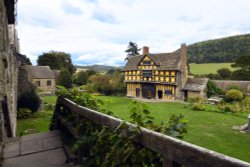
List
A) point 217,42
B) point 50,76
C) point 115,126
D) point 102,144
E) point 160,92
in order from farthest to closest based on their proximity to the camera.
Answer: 1. point 217,42
2. point 50,76
3. point 160,92
4. point 102,144
5. point 115,126

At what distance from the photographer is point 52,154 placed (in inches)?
155

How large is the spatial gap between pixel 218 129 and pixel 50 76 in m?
37.8

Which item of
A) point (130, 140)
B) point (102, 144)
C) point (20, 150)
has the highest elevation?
point (130, 140)

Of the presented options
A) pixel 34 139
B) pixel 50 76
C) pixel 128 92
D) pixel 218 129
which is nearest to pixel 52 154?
pixel 34 139

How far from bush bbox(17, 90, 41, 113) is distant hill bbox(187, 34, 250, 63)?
234ft

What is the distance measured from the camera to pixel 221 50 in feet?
279

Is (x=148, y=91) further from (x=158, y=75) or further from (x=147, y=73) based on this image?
(x=158, y=75)

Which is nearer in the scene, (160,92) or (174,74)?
(174,74)

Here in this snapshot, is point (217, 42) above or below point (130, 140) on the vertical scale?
above

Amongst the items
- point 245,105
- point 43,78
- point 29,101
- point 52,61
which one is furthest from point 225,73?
point 29,101

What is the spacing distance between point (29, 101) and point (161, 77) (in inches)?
840

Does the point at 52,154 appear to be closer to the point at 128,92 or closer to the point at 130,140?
the point at 130,140

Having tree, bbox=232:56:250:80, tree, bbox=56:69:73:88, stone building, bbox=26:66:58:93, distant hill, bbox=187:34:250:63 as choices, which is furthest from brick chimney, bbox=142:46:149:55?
distant hill, bbox=187:34:250:63

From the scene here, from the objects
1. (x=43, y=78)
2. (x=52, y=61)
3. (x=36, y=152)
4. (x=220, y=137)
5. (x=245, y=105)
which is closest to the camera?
(x=36, y=152)
